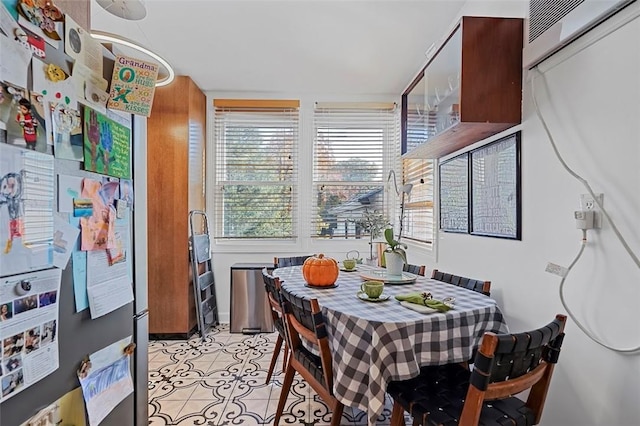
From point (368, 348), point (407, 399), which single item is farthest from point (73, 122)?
point (407, 399)

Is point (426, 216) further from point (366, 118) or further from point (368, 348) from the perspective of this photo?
point (368, 348)

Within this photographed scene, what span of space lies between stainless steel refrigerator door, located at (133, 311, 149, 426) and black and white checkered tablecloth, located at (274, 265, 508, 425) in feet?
2.38

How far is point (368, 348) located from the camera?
1.28 meters

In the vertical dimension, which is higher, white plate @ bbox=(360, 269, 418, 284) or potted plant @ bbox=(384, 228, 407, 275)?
potted plant @ bbox=(384, 228, 407, 275)

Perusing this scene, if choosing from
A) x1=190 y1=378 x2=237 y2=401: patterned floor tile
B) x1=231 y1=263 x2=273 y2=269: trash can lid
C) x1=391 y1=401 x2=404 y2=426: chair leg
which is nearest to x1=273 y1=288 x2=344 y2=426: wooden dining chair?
x1=391 y1=401 x2=404 y2=426: chair leg

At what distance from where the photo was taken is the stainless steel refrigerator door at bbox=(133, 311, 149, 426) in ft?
3.81

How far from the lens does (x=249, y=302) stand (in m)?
3.39

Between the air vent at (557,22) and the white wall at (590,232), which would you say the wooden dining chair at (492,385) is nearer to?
the white wall at (590,232)

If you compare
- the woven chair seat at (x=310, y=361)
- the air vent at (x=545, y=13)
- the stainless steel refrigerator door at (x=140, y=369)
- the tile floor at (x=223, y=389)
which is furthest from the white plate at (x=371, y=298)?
the air vent at (x=545, y=13)

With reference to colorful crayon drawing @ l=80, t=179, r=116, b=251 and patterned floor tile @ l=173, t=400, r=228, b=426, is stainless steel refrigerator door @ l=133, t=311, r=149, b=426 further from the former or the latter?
patterned floor tile @ l=173, t=400, r=228, b=426

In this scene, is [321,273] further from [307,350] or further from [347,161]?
[347,161]

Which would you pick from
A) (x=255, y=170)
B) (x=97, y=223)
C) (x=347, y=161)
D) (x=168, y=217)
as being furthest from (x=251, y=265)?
(x=97, y=223)

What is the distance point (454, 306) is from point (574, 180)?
0.73 metres

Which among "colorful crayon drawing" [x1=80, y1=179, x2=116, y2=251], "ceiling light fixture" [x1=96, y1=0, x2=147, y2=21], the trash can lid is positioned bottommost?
the trash can lid
